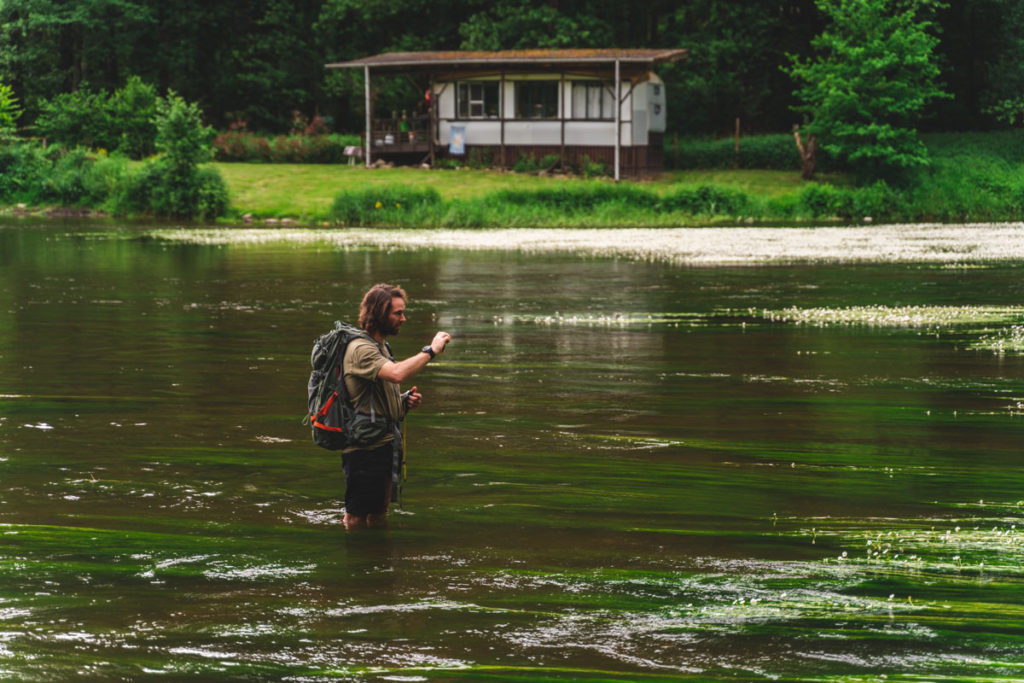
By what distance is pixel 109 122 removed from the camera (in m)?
54.8

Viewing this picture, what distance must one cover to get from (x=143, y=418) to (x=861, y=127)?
40.9 m

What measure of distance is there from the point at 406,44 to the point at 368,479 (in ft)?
194

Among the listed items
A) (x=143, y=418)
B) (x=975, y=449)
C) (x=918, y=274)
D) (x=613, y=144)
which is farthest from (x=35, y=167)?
(x=975, y=449)

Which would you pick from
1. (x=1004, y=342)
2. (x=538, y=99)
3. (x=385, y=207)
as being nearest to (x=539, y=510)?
(x=1004, y=342)

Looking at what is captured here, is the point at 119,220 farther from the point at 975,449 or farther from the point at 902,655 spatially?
the point at 902,655

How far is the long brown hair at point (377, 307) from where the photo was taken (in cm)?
767

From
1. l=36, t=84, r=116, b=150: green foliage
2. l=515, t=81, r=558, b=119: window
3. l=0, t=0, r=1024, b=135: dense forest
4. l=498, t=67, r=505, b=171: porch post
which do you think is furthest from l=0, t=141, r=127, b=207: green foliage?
l=515, t=81, r=558, b=119: window

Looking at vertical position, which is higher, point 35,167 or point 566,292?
point 35,167

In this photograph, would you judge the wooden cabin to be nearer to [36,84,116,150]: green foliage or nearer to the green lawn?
the green lawn

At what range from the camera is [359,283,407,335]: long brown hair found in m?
7.67

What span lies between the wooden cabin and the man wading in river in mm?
44758

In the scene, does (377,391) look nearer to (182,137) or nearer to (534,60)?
(182,137)

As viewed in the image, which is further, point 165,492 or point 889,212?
point 889,212

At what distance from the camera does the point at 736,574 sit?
712 centimetres
